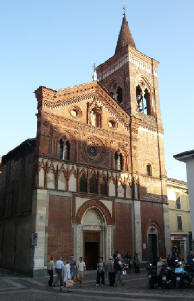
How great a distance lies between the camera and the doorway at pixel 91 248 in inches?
862

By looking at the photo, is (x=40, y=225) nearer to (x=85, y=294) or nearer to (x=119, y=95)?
(x=85, y=294)

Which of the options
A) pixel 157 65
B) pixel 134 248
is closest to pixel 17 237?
pixel 134 248

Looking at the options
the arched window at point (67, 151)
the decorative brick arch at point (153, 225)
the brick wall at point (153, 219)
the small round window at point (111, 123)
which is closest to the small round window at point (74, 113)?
the arched window at point (67, 151)

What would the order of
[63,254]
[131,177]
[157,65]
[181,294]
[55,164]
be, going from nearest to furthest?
[181,294] < [63,254] < [55,164] < [131,177] < [157,65]

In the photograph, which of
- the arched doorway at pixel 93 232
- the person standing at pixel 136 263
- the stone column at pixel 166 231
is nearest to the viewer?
the arched doorway at pixel 93 232

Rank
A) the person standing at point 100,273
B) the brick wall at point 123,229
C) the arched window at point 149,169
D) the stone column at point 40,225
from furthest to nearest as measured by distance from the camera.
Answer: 1. the arched window at point 149,169
2. the brick wall at point 123,229
3. the stone column at point 40,225
4. the person standing at point 100,273

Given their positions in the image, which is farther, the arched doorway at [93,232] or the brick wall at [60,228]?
the arched doorway at [93,232]

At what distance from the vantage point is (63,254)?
1994 centimetres

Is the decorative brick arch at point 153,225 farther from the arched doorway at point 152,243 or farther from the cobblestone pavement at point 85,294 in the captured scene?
the cobblestone pavement at point 85,294

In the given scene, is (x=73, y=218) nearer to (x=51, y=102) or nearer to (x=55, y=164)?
(x=55, y=164)

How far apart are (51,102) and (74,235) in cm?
979

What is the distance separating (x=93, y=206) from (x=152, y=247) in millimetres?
6897

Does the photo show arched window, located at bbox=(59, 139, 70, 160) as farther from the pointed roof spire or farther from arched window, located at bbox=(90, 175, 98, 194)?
the pointed roof spire

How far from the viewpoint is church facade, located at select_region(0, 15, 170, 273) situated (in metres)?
20.3
